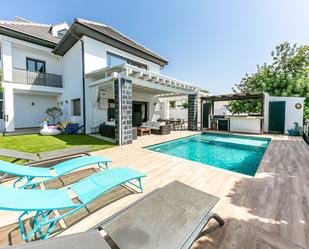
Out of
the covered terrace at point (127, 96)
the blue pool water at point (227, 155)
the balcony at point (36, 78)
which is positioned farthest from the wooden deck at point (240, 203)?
the balcony at point (36, 78)

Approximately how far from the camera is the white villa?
8831mm

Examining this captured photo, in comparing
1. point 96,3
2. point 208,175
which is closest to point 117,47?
point 96,3

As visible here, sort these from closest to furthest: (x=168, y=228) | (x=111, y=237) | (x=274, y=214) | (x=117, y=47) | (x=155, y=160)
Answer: (x=111, y=237), (x=168, y=228), (x=274, y=214), (x=155, y=160), (x=117, y=47)

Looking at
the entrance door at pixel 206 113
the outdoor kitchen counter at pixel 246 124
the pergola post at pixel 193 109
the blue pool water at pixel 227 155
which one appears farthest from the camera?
the entrance door at pixel 206 113

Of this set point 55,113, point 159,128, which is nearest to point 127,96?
point 159,128

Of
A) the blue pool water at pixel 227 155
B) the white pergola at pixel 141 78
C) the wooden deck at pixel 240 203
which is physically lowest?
the blue pool water at pixel 227 155

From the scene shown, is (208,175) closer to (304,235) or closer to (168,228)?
(304,235)

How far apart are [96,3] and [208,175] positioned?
14214 mm

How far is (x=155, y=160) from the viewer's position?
517 cm

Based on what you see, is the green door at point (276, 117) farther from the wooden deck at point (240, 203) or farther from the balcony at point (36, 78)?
the balcony at point (36, 78)

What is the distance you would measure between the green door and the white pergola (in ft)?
19.1

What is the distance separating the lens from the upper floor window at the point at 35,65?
12.4 m

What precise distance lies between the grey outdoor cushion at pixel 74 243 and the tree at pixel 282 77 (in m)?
17.5

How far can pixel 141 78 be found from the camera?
8.90 meters
